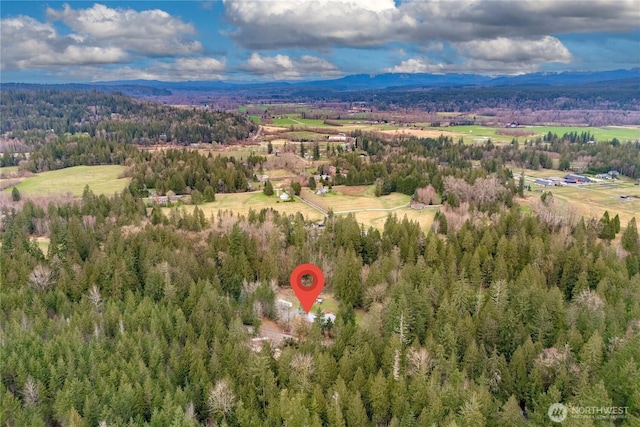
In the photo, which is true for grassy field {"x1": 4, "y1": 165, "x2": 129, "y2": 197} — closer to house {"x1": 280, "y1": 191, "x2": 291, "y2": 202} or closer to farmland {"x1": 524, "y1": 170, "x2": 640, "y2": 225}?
house {"x1": 280, "y1": 191, "x2": 291, "y2": 202}

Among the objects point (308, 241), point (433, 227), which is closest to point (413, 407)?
point (308, 241)

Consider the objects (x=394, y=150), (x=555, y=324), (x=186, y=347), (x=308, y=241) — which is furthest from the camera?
(x=394, y=150)

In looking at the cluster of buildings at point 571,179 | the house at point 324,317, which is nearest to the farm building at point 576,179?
the cluster of buildings at point 571,179

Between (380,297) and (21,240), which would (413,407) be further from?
(21,240)

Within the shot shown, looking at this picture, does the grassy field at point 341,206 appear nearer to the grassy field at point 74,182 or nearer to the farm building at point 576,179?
the grassy field at point 74,182

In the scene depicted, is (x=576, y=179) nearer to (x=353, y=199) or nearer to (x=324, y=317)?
(x=353, y=199)

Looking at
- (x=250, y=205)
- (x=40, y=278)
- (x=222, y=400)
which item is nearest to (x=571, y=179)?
(x=250, y=205)
